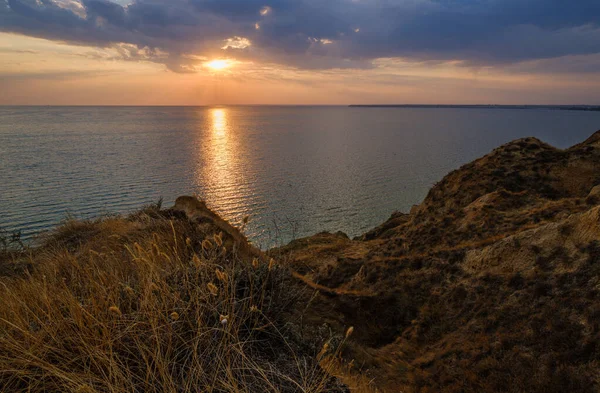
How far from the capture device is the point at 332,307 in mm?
9438

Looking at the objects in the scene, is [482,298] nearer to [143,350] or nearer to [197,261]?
[197,261]

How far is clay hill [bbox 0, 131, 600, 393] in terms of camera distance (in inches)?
142

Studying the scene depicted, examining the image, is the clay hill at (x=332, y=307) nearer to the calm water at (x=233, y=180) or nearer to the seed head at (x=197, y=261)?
the seed head at (x=197, y=261)

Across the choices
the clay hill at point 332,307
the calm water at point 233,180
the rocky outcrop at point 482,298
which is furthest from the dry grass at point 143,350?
the calm water at point 233,180

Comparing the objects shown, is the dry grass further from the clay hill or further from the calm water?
the calm water

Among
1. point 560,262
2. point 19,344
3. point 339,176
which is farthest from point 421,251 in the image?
point 339,176

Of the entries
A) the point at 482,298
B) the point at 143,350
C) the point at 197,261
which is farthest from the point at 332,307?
the point at 143,350

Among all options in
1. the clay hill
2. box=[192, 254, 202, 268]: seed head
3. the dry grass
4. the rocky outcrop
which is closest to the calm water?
the rocky outcrop

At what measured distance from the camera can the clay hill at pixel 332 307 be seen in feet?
11.8

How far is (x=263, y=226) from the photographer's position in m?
33.1

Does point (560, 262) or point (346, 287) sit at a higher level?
point (560, 262)

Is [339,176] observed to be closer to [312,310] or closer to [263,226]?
[263,226]

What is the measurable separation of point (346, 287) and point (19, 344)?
901cm

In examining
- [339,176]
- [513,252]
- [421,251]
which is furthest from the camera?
[339,176]
